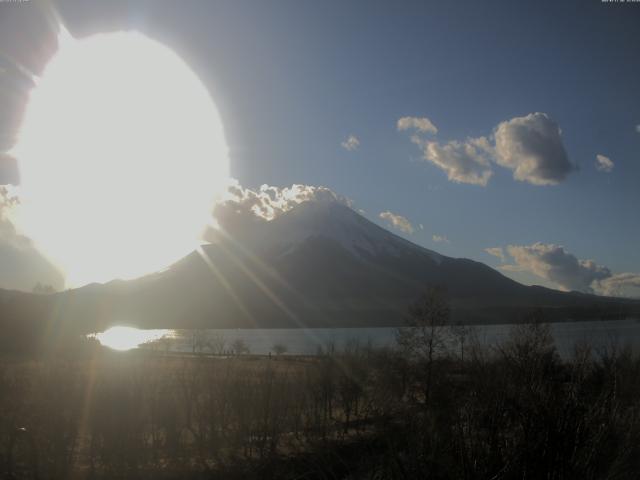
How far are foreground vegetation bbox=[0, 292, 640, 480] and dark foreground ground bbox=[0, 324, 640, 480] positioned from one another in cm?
2

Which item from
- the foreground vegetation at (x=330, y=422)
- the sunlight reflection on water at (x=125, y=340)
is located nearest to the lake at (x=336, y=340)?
the sunlight reflection on water at (x=125, y=340)

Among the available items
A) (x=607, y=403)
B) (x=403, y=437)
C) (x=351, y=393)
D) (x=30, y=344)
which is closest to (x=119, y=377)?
(x=351, y=393)

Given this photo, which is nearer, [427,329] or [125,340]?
[427,329]

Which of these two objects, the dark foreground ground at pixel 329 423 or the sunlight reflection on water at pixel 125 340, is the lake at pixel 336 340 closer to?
the sunlight reflection on water at pixel 125 340

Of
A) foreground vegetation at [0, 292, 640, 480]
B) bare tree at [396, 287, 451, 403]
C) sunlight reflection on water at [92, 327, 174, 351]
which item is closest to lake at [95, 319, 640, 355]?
sunlight reflection on water at [92, 327, 174, 351]

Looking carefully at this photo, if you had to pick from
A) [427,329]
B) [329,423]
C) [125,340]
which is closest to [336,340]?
[125,340]

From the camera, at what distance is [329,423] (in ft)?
89.3

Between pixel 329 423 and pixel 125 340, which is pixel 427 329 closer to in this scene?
pixel 329 423

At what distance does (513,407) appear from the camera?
511cm

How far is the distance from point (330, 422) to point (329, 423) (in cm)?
78

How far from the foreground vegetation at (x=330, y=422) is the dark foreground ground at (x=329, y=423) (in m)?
0.02

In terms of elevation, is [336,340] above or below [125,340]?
above

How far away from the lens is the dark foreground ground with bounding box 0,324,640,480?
4.92m

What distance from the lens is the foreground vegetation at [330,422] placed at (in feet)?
16.1
